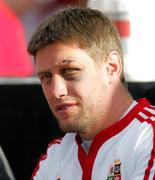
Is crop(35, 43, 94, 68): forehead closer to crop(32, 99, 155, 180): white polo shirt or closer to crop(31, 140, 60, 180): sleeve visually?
crop(32, 99, 155, 180): white polo shirt

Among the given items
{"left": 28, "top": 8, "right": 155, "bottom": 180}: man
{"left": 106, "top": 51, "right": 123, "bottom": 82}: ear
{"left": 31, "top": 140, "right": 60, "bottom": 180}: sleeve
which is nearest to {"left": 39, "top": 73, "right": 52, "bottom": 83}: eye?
{"left": 28, "top": 8, "right": 155, "bottom": 180}: man

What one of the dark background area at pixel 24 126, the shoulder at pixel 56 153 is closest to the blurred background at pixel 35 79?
the dark background area at pixel 24 126

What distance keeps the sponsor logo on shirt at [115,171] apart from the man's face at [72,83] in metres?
0.14

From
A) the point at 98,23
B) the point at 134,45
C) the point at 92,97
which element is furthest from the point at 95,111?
the point at 134,45

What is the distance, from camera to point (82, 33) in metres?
1.40

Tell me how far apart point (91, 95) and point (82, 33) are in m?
0.18

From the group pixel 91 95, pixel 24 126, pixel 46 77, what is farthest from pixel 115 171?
pixel 24 126

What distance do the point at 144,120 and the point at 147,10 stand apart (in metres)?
1.17

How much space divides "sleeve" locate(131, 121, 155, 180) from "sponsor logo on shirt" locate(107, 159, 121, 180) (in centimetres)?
5

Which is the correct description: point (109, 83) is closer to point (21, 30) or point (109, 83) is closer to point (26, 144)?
point (26, 144)

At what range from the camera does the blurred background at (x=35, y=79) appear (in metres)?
2.42

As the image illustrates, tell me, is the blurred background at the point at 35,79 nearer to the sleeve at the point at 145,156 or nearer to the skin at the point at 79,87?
the skin at the point at 79,87

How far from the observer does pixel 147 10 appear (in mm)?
2402

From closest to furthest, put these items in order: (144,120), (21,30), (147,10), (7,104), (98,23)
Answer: (144,120) < (98,23) < (147,10) < (7,104) < (21,30)
